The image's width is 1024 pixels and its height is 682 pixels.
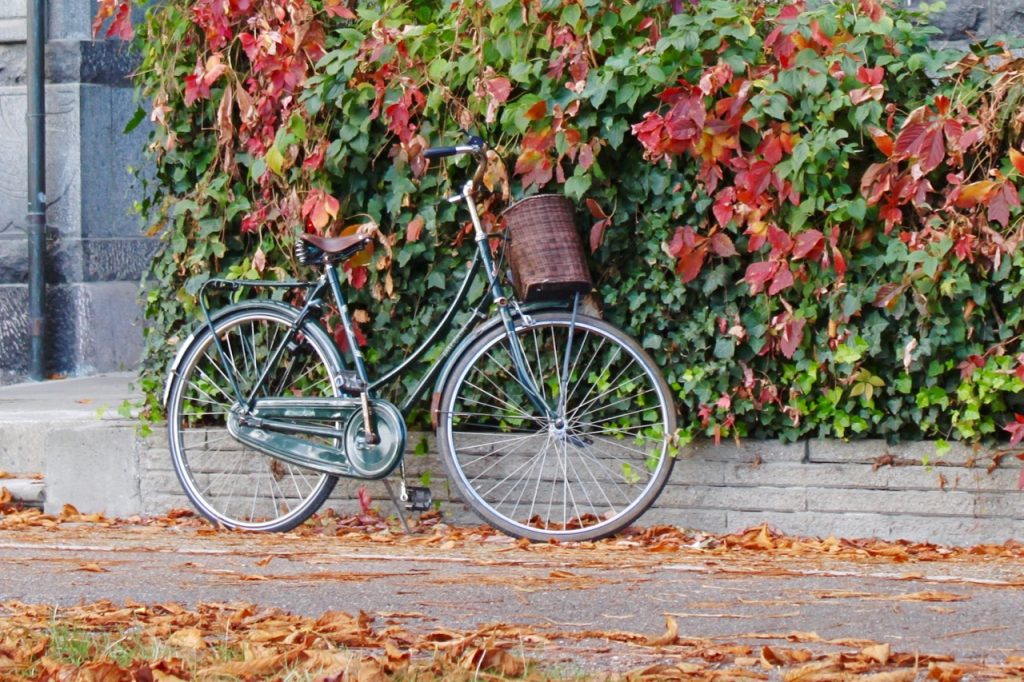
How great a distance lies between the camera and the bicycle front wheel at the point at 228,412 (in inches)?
252

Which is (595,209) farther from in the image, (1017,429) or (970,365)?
(1017,429)

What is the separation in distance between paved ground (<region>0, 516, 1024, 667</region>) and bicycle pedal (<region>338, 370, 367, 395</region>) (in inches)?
22.1

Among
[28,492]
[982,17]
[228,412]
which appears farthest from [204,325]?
[982,17]

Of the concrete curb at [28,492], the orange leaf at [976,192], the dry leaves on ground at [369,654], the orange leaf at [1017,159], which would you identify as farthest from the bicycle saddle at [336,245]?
the orange leaf at [1017,159]

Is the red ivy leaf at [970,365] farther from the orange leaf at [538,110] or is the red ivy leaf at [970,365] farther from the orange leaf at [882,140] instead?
the orange leaf at [538,110]

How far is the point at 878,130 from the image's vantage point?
5.58 meters

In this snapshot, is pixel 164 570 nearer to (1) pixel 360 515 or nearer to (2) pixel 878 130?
(1) pixel 360 515

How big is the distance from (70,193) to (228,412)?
3312 millimetres

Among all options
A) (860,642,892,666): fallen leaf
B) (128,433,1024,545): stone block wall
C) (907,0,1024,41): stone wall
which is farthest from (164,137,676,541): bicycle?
(907,0,1024,41): stone wall

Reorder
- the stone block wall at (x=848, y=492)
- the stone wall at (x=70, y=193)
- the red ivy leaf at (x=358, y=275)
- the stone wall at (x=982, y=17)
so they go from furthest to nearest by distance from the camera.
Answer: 1. the stone wall at (x=70, y=193)
2. the stone wall at (x=982, y=17)
3. the red ivy leaf at (x=358, y=275)
4. the stone block wall at (x=848, y=492)

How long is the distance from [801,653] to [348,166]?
126 inches

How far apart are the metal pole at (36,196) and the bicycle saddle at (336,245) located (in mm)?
3519

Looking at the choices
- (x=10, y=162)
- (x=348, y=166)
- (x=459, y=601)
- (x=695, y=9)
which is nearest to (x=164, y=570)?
(x=459, y=601)

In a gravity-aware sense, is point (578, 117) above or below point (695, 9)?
below
